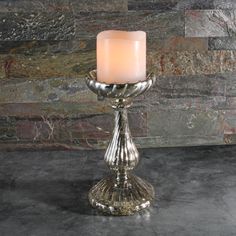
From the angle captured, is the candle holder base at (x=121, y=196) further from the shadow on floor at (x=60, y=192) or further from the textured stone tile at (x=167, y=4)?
the textured stone tile at (x=167, y=4)

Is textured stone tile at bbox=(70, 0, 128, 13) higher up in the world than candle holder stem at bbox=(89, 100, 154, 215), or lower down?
higher up

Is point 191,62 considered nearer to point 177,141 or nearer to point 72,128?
point 177,141

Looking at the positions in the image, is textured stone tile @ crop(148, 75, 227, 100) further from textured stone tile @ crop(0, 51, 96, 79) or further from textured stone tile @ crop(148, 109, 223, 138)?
textured stone tile @ crop(0, 51, 96, 79)

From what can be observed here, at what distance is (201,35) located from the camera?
1246mm

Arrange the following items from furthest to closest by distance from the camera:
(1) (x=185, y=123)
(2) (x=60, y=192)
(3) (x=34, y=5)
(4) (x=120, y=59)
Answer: (1) (x=185, y=123) → (3) (x=34, y=5) → (2) (x=60, y=192) → (4) (x=120, y=59)

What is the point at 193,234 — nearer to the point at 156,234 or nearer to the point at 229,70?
the point at 156,234

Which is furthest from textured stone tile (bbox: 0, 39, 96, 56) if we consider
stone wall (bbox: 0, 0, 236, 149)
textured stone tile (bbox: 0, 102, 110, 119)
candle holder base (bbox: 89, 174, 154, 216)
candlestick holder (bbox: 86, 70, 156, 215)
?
candle holder base (bbox: 89, 174, 154, 216)

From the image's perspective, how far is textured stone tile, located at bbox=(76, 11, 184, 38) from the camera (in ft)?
3.99

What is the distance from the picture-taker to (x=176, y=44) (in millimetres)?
1250

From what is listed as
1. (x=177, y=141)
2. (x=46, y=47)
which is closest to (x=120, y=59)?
(x=46, y=47)

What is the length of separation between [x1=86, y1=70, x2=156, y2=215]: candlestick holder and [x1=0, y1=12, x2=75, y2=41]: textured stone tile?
0.27 meters

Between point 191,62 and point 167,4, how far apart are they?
162mm

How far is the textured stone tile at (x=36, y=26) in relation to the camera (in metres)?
1.21

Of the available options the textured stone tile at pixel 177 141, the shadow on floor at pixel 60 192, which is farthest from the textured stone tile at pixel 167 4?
the shadow on floor at pixel 60 192
